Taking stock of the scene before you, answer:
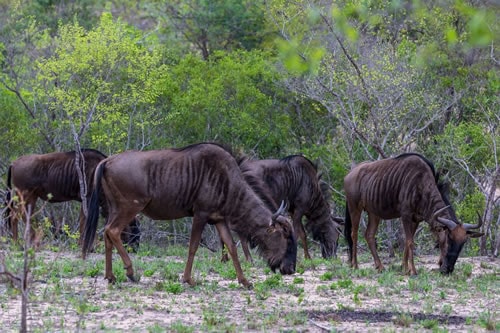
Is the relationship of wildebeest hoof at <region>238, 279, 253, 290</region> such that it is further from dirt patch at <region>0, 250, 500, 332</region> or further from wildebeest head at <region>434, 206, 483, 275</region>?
wildebeest head at <region>434, 206, 483, 275</region>

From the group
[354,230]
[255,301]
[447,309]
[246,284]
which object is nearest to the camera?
[447,309]

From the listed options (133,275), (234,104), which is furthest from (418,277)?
(234,104)

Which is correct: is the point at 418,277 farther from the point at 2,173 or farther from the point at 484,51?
the point at 2,173

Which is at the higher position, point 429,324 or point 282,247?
point 282,247

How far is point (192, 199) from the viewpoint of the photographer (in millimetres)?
10828

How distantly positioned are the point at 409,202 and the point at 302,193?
331 centimetres

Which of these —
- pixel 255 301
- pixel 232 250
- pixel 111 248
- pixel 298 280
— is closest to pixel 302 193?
pixel 298 280

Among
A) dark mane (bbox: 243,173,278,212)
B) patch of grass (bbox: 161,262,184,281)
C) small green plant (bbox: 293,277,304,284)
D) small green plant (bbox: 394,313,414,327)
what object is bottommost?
patch of grass (bbox: 161,262,184,281)

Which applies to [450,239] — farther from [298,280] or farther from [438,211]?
[298,280]

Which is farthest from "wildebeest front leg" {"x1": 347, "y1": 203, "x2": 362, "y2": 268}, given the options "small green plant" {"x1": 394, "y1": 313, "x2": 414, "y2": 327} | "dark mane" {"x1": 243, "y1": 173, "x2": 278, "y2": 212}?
"small green plant" {"x1": 394, "y1": 313, "x2": 414, "y2": 327}

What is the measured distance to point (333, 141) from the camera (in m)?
19.5

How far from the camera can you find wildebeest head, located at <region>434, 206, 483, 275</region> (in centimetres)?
1204

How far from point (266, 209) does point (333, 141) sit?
884 cm

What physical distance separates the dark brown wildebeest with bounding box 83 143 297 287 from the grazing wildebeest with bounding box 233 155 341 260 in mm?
4083
